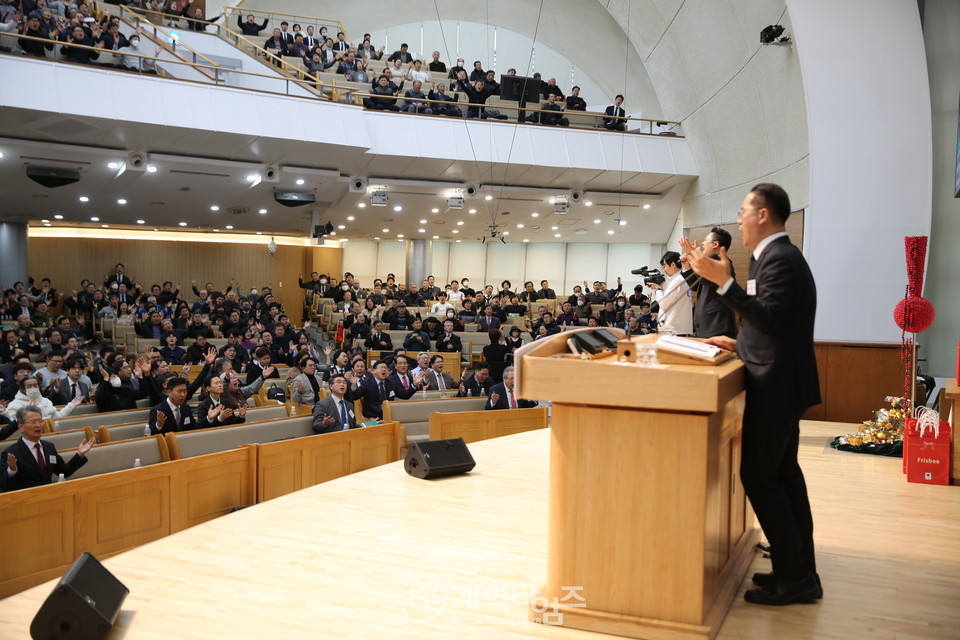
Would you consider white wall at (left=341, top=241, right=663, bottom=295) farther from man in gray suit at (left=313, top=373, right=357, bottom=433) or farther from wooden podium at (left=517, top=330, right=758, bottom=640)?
wooden podium at (left=517, top=330, right=758, bottom=640)

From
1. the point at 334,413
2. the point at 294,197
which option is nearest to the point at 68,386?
the point at 334,413

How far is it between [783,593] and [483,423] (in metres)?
4.40

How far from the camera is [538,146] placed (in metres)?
14.1

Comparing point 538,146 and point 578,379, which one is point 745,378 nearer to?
point 578,379

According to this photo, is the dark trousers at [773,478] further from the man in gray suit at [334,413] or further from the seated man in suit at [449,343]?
the seated man in suit at [449,343]

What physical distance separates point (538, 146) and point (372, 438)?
30.1 feet

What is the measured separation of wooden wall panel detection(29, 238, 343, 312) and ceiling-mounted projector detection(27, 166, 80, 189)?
10.8 m

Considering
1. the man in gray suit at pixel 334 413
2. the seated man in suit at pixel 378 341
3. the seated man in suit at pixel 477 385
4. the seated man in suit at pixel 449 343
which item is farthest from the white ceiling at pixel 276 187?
the man in gray suit at pixel 334 413

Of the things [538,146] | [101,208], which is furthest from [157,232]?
[538,146]

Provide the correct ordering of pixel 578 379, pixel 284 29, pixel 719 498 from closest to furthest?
pixel 578 379 < pixel 719 498 < pixel 284 29

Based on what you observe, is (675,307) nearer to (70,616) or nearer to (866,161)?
(70,616)

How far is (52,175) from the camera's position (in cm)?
1195

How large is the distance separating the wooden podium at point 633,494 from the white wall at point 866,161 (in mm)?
6385

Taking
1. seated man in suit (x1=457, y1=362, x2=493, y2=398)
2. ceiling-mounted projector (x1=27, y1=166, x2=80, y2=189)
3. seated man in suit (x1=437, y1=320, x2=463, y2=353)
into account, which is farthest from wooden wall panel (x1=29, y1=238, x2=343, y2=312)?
seated man in suit (x1=457, y1=362, x2=493, y2=398)
